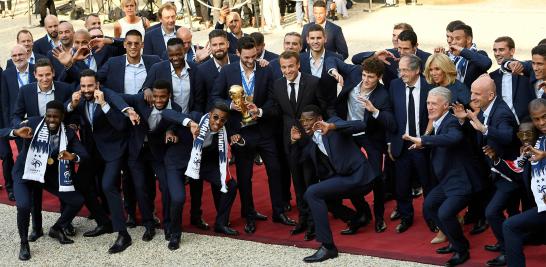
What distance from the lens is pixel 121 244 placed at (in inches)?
433

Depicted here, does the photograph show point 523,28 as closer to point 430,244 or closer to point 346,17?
point 346,17

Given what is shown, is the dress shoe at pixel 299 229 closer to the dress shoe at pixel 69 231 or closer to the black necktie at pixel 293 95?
the black necktie at pixel 293 95

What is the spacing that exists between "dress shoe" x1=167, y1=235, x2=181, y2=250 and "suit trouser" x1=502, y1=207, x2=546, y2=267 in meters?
3.23

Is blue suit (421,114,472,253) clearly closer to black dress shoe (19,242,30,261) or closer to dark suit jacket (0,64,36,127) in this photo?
black dress shoe (19,242,30,261)

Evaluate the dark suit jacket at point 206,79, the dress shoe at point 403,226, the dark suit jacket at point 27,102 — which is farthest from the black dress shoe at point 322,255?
the dark suit jacket at point 27,102

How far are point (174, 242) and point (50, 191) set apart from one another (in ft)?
4.52

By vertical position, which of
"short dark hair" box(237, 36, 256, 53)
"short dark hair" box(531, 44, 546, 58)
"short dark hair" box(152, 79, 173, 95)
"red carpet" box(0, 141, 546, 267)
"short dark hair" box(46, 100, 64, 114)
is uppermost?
"short dark hair" box(237, 36, 256, 53)

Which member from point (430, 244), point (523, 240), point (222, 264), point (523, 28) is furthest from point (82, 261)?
point (523, 28)

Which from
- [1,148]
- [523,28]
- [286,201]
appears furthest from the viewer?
A: [523,28]

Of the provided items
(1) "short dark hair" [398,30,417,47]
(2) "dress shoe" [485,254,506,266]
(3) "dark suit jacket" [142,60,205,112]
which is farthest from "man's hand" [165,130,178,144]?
(2) "dress shoe" [485,254,506,266]

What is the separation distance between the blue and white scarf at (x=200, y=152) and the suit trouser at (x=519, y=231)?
9.61 feet

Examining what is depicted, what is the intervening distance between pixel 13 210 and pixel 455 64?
5.02 meters

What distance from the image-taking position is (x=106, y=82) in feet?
38.9

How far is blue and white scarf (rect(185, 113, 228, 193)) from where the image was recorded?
1090 cm
